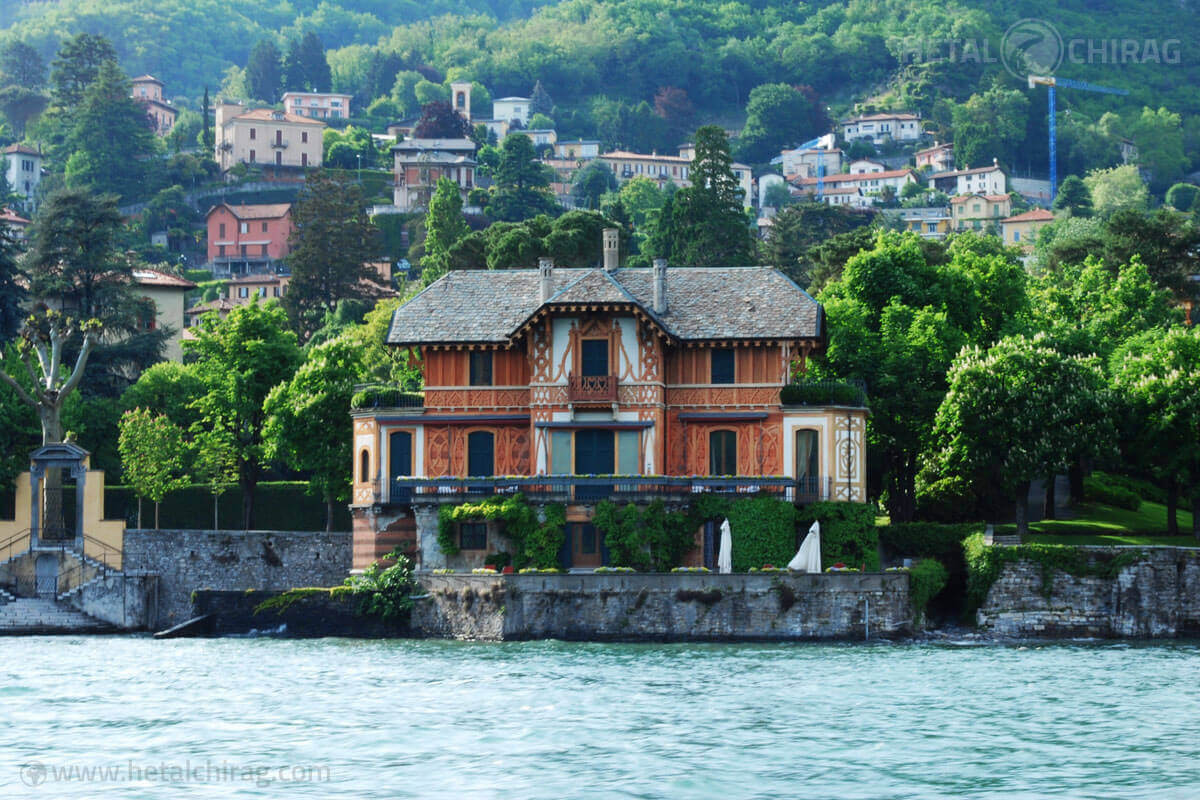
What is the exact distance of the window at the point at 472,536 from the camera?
61094mm

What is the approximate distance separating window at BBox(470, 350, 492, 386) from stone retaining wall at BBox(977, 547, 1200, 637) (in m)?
17.0

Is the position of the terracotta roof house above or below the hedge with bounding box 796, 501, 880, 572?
above

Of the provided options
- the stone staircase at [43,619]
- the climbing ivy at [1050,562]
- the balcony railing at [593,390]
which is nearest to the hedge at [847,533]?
the climbing ivy at [1050,562]

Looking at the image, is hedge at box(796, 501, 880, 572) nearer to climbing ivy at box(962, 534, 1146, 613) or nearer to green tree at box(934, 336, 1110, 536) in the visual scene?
climbing ivy at box(962, 534, 1146, 613)

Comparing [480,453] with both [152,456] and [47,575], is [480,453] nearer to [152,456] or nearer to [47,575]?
[47,575]

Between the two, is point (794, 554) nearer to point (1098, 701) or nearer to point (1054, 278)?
point (1098, 701)

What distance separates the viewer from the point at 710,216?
113 m

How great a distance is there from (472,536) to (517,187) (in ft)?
396

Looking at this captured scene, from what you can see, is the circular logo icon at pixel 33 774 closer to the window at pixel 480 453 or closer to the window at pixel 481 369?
the window at pixel 480 453

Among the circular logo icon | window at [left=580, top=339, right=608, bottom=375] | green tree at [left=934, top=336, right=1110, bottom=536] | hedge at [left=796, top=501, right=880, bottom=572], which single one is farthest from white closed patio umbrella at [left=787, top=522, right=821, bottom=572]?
the circular logo icon

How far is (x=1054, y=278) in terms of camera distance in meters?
98.2

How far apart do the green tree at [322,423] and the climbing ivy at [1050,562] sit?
23313mm

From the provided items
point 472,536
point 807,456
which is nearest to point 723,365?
point 807,456

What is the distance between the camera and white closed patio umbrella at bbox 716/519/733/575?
192 feet
